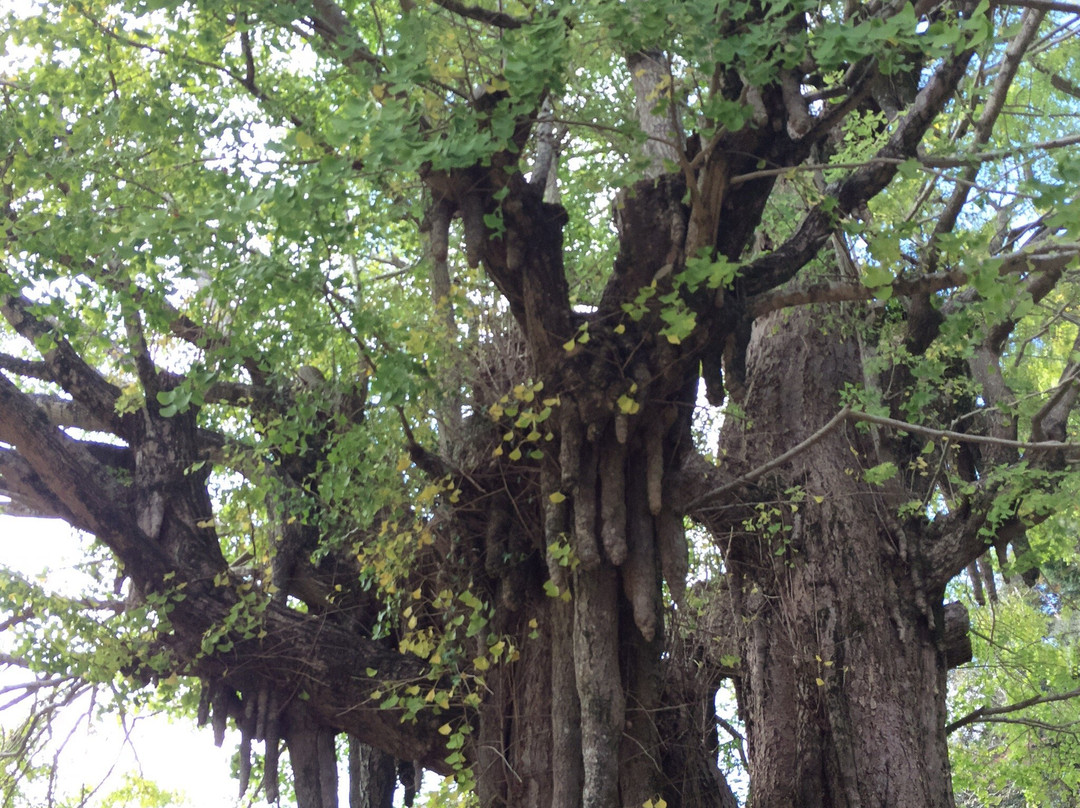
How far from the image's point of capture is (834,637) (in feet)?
20.4

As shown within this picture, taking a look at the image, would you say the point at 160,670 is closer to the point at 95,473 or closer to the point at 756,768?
the point at 95,473

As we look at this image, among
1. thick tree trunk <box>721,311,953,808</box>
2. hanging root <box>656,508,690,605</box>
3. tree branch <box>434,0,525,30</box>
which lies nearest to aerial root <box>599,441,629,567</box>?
hanging root <box>656,508,690,605</box>

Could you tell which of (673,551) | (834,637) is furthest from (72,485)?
(834,637)

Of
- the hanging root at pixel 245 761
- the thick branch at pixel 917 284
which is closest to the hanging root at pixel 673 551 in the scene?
the thick branch at pixel 917 284

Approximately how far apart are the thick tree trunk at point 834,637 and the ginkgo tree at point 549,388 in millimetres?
26

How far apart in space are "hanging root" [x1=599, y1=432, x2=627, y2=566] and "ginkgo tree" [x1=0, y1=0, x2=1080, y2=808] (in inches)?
0.9

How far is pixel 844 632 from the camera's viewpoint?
245 inches

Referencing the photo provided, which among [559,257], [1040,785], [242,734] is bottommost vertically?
[1040,785]

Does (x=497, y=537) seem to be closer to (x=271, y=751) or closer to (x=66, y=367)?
(x=271, y=751)

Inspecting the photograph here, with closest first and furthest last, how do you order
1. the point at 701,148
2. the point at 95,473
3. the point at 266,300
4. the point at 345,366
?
1. the point at 266,300
2. the point at 701,148
3. the point at 345,366
4. the point at 95,473

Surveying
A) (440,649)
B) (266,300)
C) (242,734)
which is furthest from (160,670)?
(266,300)

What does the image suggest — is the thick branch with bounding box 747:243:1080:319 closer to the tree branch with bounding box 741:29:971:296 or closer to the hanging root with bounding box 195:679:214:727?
the tree branch with bounding box 741:29:971:296

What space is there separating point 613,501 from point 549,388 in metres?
0.68

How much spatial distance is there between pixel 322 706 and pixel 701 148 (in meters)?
4.22
